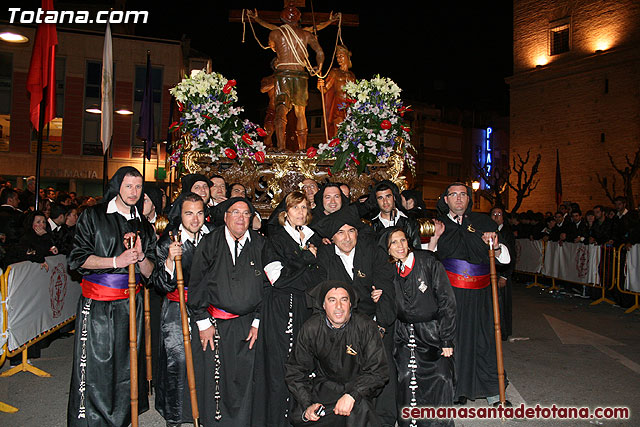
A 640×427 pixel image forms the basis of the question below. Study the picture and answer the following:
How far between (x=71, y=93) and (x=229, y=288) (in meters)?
24.9

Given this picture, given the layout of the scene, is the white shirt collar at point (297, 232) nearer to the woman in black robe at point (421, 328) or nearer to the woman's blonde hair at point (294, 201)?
the woman's blonde hair at point (294, 201)

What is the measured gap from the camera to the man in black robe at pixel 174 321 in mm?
4699

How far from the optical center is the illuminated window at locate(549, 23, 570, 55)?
28.2m

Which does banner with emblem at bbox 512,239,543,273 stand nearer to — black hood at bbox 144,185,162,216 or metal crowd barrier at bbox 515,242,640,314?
metal crowd barrier at bbox 515,242,640,314

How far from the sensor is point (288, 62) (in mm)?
9125

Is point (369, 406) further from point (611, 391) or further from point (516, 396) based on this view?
point (611, 391)

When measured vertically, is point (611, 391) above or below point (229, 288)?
below

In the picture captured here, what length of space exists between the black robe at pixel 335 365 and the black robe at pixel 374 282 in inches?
16.4

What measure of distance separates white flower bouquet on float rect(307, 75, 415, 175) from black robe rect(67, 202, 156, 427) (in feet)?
13.7

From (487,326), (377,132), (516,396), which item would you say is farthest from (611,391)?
(377,132)

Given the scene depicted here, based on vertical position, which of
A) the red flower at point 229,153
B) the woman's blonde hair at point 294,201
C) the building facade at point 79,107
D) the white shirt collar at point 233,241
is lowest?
the white shirt collar at point 233,241

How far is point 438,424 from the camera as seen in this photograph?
4.35m

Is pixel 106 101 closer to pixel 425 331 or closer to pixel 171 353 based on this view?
pixel 171 353

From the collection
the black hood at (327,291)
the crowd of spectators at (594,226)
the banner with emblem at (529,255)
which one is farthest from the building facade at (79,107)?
the black hood at (327,291)
